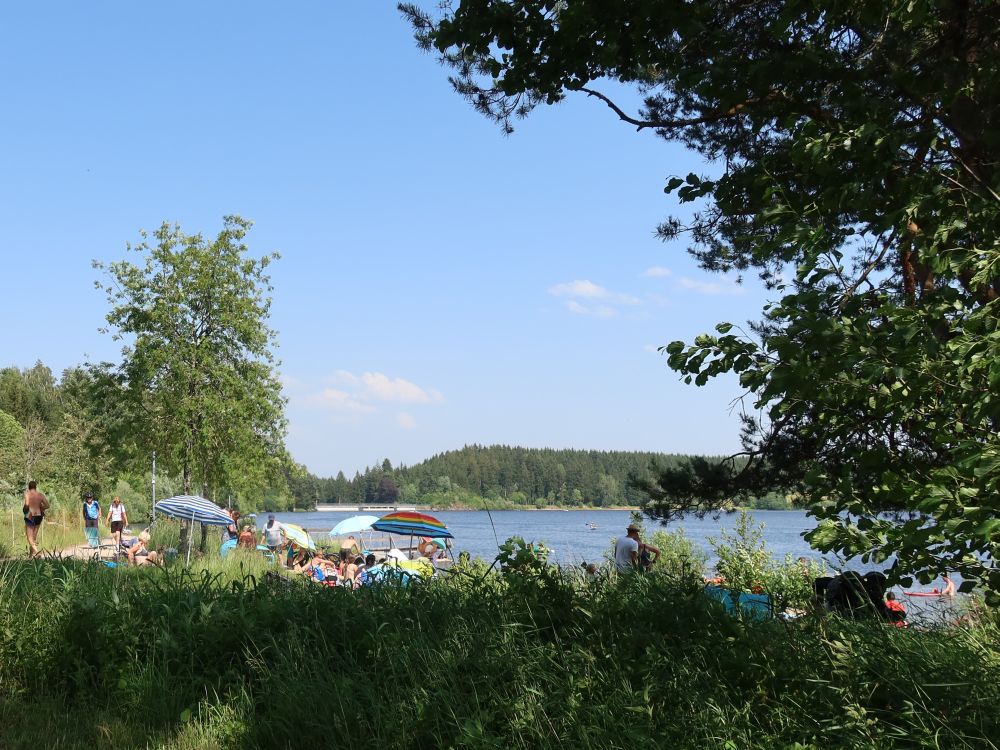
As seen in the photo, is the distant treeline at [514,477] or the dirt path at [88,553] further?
the distant treeline at [514,477]

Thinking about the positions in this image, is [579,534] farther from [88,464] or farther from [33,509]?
[33,509]

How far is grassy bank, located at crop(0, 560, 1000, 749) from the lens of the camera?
3994 mm

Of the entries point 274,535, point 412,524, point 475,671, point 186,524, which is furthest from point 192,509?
point 475,671

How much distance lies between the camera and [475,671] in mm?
4746

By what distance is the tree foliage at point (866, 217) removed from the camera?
3812 millimetres

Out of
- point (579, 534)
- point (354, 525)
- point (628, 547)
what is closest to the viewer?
point (628, 547)

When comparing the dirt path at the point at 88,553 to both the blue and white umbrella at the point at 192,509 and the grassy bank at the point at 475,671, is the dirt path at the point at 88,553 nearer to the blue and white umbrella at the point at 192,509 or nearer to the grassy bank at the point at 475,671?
the blue and white umbrella at the point at 192,509

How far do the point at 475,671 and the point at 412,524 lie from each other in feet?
55.0

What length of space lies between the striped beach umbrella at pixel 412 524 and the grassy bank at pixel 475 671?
14.5 meters

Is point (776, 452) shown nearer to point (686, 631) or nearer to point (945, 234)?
point (686, 631)

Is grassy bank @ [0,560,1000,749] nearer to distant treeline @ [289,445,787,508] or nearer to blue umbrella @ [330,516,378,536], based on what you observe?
blue umbrella @ [330,516,378,536]

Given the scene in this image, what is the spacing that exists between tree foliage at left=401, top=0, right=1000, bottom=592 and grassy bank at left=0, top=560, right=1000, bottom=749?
67cm

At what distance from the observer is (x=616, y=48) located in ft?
18.6

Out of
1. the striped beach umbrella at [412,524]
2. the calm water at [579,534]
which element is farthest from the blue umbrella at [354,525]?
the striped beach umbrella at [412,524]
